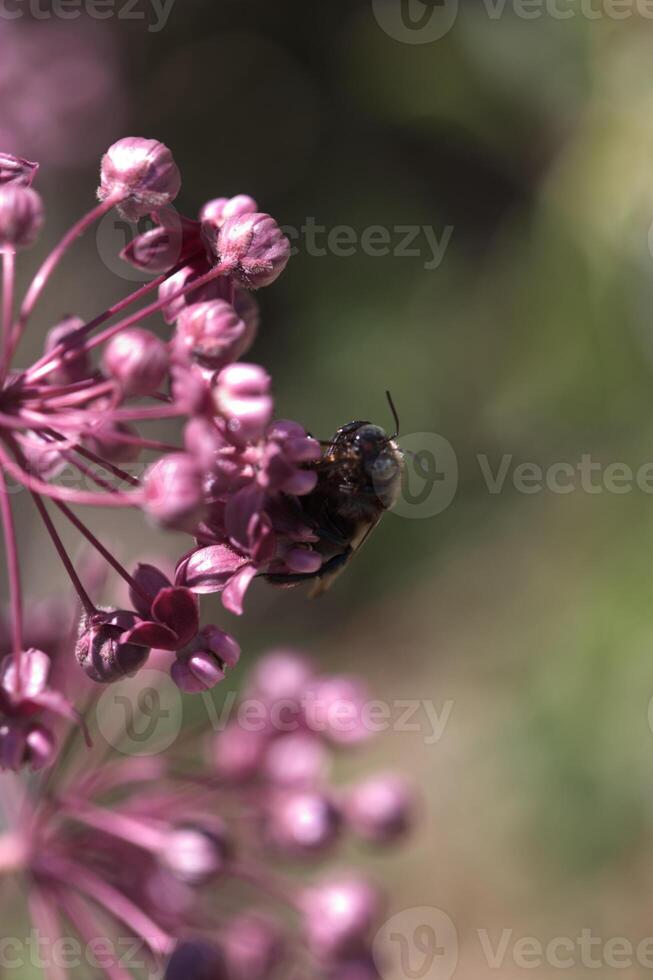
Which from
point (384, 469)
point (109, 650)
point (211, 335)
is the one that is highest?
point (211, 335)

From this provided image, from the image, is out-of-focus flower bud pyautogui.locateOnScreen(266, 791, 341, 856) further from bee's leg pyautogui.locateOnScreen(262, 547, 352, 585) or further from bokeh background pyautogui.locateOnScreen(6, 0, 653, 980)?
bokeh background pyautogui.locateOnScreen(6, 0, 653, 980)

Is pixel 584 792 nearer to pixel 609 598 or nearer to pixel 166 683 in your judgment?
pixel 609 598

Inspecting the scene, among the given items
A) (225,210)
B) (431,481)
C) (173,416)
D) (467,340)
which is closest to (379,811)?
(173,416)

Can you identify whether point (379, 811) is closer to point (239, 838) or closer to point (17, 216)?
point (239, 838)

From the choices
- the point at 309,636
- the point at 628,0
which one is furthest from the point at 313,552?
the point at 309,636

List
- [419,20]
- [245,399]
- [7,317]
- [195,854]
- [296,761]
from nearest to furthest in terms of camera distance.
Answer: [245,399] < [7,317] < [195,854] < [296,761] < [419,20]
